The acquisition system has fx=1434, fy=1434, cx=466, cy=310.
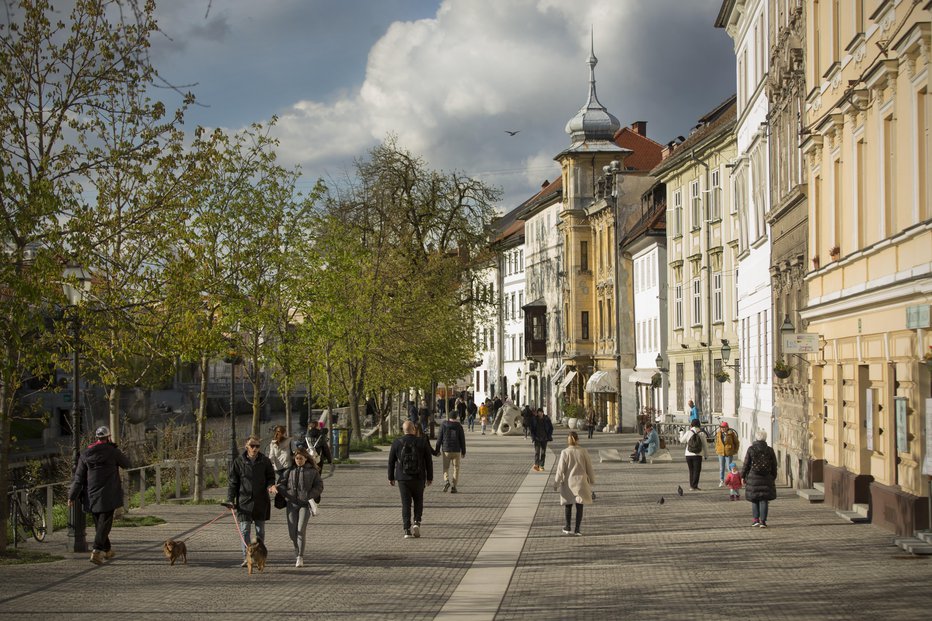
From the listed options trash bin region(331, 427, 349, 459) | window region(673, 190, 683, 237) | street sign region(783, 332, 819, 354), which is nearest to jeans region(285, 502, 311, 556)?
street sign region(783, 332, 819, 354)

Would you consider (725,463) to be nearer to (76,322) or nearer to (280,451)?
(280,451)

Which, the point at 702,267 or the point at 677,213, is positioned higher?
the point at 677,213

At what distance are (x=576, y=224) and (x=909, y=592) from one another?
68.8 metres

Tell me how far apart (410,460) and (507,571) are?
14.8 feet

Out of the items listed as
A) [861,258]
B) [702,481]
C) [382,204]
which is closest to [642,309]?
[382,204]

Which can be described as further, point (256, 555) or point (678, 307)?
point (678, 307)

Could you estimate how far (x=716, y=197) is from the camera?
170 feet

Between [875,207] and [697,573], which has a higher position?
[875,207]

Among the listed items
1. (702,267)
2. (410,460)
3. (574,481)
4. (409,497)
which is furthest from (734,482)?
(702,267)

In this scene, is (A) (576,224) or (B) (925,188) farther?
(A) (576,224)

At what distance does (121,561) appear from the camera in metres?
18.2

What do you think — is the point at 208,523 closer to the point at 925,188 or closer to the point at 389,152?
the point at 925,188

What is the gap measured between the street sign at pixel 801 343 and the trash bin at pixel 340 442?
2031cm

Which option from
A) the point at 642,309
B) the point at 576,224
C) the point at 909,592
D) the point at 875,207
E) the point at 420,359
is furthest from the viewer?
the point at 576,224
